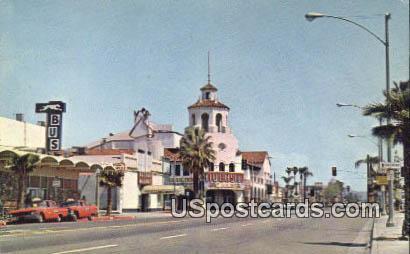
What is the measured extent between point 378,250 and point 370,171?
201ft

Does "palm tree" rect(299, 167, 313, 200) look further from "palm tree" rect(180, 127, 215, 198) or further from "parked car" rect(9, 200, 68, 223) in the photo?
"parked car" rect(9, 200, 68, 223)

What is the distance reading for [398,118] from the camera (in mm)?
21109

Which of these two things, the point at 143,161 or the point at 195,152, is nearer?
the point at 143,161

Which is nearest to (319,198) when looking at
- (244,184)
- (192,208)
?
(244,184)

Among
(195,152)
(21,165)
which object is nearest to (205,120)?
(195,152)

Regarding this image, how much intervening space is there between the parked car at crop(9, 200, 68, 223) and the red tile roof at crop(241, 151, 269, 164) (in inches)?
2697

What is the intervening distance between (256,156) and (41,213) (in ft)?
244

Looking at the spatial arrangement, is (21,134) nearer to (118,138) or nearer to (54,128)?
(54,128)

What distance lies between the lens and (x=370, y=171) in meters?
77.8

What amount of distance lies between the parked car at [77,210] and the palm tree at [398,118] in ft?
75.6

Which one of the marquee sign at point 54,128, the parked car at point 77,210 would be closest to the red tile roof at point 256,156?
the marquee sign at point 54,128

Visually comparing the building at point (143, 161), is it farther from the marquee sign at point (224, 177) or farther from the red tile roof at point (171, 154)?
the marquee sign at point (224, 177)

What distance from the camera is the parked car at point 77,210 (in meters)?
40.1

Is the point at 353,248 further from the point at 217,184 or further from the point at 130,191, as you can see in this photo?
the point at 217,184
